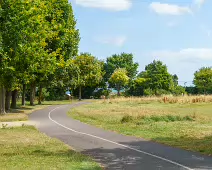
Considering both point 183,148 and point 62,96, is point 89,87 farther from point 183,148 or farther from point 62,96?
point 183,148

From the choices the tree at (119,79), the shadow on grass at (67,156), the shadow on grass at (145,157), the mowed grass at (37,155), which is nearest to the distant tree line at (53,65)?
the tree at (119,79)

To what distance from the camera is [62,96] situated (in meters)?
83.3

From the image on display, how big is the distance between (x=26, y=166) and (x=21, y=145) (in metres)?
4.93

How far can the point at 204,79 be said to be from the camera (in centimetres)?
8619

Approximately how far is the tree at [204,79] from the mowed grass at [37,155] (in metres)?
70.5

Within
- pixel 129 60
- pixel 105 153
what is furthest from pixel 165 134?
pixel 129 60

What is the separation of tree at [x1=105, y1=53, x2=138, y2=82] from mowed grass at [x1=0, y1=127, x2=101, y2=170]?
8091 cm

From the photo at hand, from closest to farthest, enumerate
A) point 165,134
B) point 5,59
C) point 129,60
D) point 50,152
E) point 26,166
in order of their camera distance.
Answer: point 26,166 → point 50,152 → point 5,59 → point 165,134 → point 129,60

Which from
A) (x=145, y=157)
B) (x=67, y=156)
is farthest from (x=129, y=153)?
(x=67, y=156)

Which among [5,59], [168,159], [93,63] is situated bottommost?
[168,159]

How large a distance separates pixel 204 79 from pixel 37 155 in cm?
7654

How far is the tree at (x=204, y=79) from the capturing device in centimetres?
8538

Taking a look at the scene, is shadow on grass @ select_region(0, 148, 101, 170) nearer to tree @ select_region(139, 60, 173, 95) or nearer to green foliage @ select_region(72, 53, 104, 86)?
green foliage @ select_region(72, 53, 104, 86)

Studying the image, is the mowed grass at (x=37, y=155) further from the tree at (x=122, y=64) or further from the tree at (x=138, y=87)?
the tree at (x=122, y=64)
